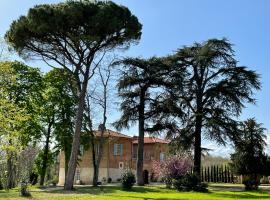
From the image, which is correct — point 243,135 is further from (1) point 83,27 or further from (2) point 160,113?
(1) point 83,27

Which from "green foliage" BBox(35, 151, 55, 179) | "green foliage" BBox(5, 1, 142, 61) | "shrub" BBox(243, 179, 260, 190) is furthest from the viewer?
"green foliage" BBox(35, 151, 55, 179)

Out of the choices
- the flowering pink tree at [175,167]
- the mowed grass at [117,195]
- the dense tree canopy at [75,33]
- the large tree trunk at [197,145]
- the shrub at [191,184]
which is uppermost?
the dense tree canopy at [75,33]

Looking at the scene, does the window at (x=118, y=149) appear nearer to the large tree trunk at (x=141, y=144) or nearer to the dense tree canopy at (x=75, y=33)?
the large tree trunk at (x=141, y=144)

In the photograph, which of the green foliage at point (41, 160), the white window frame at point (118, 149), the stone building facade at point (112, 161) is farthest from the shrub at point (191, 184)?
the white window frame at point (118, 149)

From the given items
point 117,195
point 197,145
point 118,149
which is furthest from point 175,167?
point 118,149

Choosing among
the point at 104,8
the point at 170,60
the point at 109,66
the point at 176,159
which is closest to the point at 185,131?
the point at 176,159

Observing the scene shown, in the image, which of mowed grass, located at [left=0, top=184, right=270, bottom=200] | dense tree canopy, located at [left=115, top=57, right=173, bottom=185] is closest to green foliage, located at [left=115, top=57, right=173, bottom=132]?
dense tree canopy, located at [left=115, top=57, right=173, bottom=185]

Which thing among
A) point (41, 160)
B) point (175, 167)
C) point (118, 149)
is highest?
point (118, 149)

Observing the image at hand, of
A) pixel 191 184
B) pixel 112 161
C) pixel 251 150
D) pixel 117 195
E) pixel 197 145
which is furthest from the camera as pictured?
pixel 112 161

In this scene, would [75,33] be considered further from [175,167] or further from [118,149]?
[118,149]

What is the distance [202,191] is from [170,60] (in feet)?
44.0

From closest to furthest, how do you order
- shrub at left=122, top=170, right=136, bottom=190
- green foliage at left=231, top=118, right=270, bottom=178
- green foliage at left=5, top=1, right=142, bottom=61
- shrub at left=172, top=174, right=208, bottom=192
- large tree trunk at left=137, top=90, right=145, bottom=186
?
green foliage at left=5, top=1, right=142, bottom=61, shrub at left=122, top=170, right=136, bottom=190, shrub at left=172, top=174, right=208, bottom=192, green foliage at left=231, top=118, right=270, bottom=178, large tree trunk at left=137, top=90, right=145, bottom=186

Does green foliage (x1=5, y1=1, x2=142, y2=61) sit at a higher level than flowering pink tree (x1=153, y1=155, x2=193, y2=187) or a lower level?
higher

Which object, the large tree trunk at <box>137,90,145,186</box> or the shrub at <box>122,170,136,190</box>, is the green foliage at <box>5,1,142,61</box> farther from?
the large tree trunk at <box>137,90,145,186</box>
